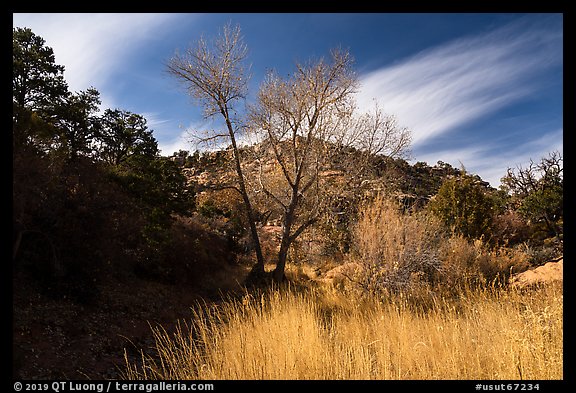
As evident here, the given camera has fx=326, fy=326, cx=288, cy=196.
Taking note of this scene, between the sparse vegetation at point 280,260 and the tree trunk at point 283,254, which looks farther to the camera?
the tree trunk at point 283,254

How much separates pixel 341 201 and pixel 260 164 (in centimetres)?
381

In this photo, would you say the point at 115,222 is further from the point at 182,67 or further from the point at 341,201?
the point at 341,201

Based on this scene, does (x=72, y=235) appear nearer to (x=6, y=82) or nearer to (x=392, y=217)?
(x=6, y=82)

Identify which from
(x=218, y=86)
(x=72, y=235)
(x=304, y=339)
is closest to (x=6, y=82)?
(x=304, y=339)

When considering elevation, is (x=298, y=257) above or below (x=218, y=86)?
below

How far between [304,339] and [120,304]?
778 centimetres

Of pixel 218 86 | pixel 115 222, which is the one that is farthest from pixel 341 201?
pixel 115 222

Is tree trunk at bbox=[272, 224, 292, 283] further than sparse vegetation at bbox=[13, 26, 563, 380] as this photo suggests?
Yes

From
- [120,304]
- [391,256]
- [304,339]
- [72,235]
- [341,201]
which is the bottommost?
[120,304]

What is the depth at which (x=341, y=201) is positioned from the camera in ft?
44.5

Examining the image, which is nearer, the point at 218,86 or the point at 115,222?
the point at 115,222

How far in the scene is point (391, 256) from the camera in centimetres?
892
